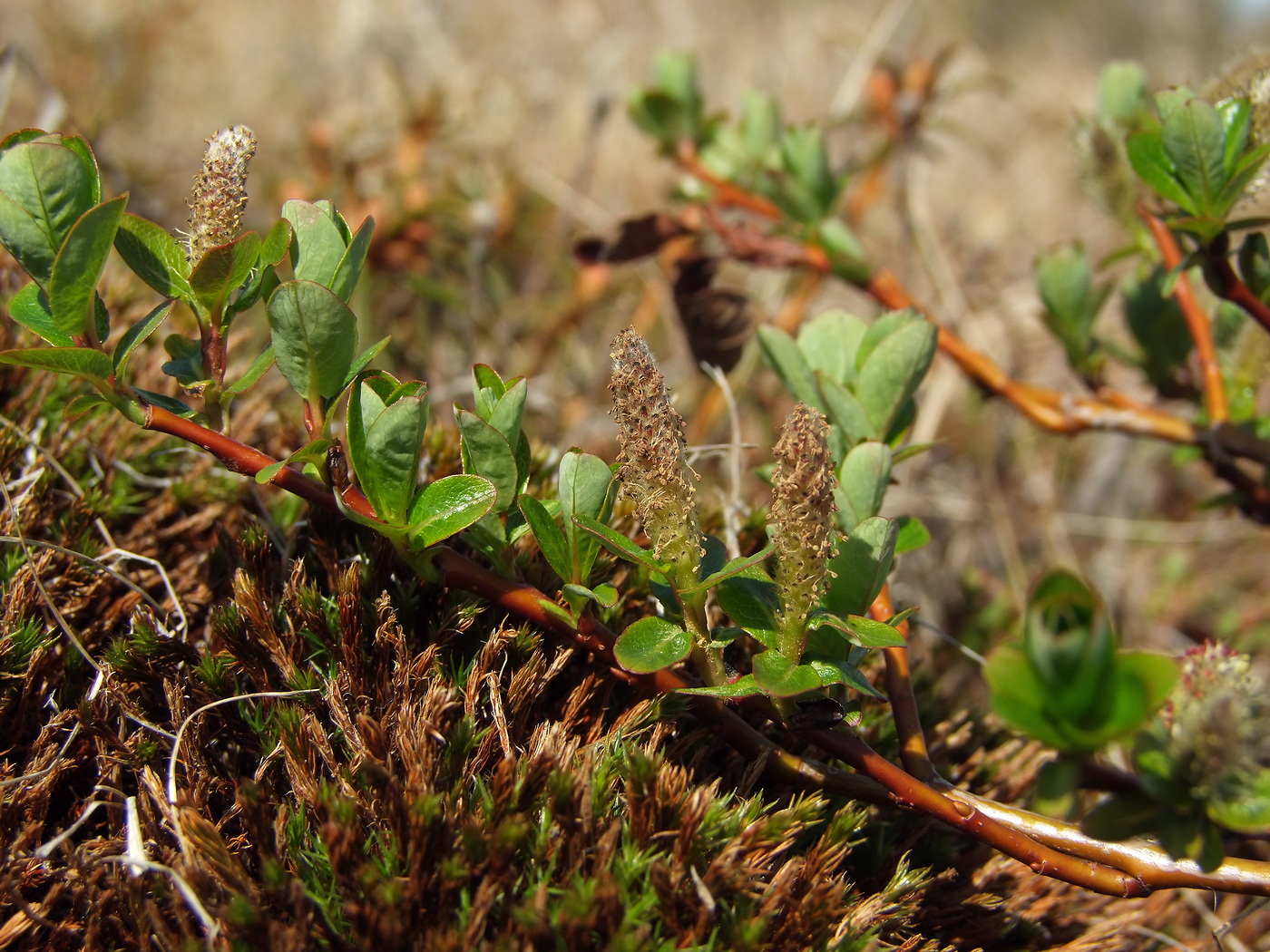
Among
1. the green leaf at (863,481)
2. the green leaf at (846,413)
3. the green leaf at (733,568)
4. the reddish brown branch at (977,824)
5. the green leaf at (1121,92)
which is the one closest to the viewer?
the green leaf at (733,568)

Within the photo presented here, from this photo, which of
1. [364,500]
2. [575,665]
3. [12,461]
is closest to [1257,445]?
[575,665]

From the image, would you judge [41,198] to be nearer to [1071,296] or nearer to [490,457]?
[490,457]

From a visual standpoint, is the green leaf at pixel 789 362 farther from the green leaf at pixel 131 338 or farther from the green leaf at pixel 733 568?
the green leaf at pixel 131 338

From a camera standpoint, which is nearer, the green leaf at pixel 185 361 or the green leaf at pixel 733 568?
the green leaf at pixel 733 568

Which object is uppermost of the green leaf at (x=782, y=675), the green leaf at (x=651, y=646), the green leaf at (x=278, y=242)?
the green leaf at (x=278, y=242)

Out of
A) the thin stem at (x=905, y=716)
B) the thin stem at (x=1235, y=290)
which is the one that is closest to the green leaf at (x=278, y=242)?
the thin stem at (x=905, y=716)

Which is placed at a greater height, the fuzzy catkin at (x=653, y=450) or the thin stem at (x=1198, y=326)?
the thin stem at (x=1198, y=326)
